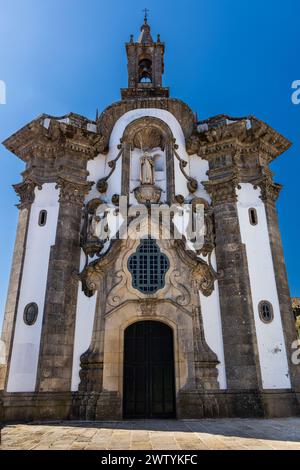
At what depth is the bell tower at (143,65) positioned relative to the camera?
20578mm

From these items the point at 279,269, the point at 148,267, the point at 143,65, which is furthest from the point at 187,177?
the point at 143,65

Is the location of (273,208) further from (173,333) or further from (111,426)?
(111,426)

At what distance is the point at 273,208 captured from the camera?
51.7 feet

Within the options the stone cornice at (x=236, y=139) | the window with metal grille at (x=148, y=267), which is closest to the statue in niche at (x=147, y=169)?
the stone cornice at (x=236, y=139)

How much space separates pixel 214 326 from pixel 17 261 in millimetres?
7988

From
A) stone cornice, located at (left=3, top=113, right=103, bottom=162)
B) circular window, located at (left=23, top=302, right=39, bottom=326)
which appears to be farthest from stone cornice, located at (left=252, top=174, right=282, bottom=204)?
circular window, located at (left=23, top=302, right=39, bottom=326)

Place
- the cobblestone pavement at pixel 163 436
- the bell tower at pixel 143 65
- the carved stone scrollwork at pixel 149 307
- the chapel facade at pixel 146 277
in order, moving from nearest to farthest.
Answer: the cobblestone pavement at pixel 163 436 → the chapel facade at pixel 146 277 → the carved stone scrollwork at pixel 149 307 → the bell tower at pixel 143 65

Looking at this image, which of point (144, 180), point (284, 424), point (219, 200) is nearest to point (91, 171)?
point (144, 180)

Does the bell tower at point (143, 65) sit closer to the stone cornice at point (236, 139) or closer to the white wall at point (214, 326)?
the stone cornice at point (236, 139)

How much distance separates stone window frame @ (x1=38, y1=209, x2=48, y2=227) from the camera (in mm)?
15084

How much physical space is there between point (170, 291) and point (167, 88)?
12.2 m

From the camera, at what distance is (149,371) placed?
12891 mm

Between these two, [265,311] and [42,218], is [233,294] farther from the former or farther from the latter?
[42,218]

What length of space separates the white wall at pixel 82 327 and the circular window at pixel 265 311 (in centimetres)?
615
